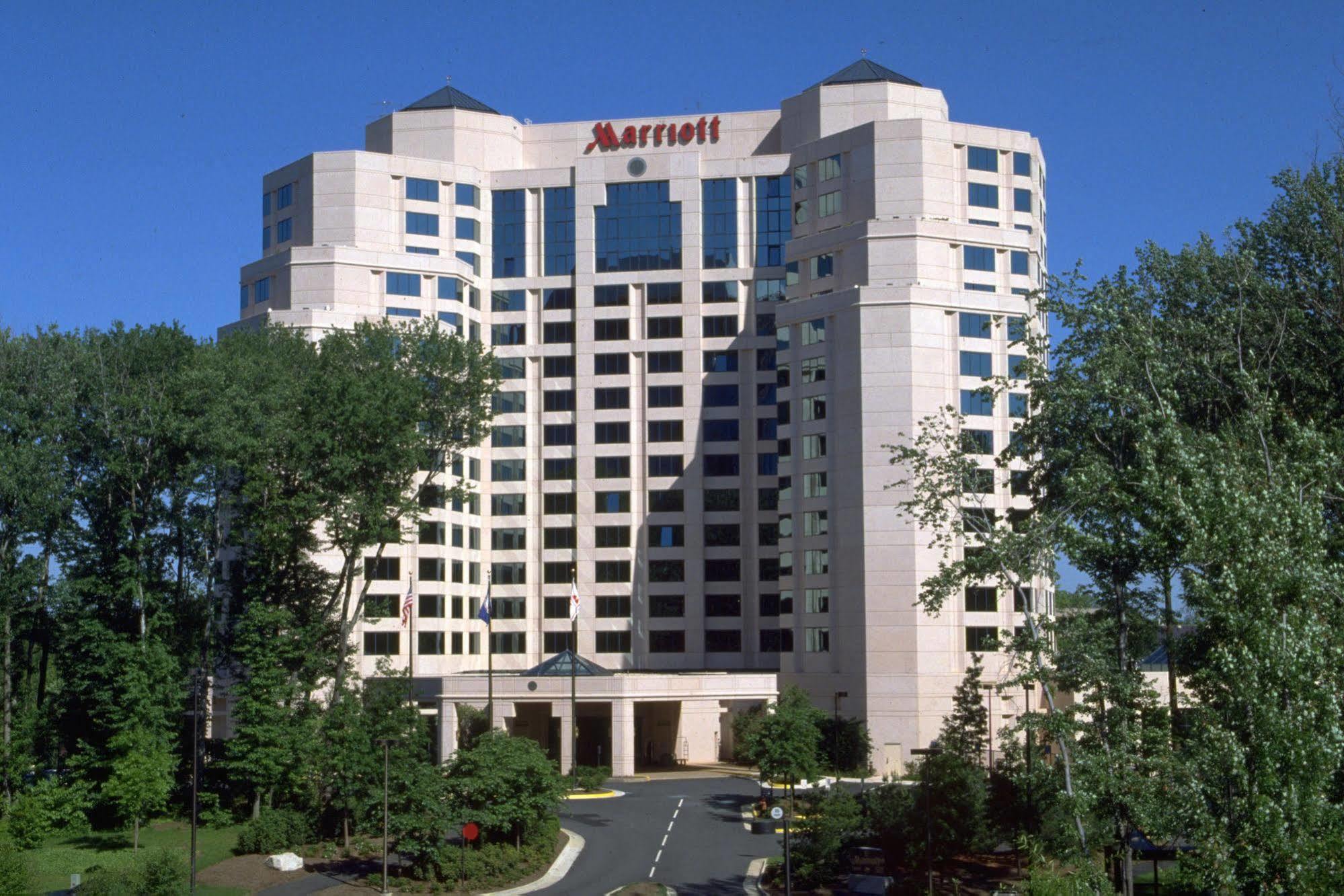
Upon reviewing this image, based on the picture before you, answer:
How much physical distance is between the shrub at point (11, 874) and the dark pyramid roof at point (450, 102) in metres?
71.6

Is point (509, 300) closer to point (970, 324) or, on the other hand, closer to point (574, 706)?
point (970, 324)

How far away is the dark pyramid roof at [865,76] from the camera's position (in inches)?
3944

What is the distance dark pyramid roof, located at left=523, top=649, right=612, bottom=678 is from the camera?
83938 millimetres

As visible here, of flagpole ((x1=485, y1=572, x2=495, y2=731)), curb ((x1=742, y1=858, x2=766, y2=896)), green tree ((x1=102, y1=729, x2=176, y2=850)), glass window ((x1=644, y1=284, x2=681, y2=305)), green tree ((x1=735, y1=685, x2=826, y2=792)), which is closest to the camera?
curb ((x1=742, y1=858, x2=766, y2=896))

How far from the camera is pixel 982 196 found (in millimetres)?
89938

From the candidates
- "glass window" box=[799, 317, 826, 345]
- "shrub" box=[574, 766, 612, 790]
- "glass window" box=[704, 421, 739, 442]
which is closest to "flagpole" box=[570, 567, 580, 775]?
"shrub" box=[574, 766, 612, 790]

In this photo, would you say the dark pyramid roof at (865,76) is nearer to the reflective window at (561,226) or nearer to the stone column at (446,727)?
the reflective window at (561,226)

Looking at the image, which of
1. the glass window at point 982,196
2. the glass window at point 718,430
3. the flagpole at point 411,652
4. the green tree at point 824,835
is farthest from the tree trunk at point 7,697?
the glass window at point 982,196

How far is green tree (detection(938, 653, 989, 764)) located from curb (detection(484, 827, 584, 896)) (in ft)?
52.3

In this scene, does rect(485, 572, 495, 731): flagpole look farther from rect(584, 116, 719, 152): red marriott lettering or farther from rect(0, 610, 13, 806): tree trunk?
rect(584, 116, 719, 152): red marriott lettering

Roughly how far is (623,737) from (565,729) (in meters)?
3.45

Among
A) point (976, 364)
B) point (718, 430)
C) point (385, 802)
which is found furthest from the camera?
point (718, 430)

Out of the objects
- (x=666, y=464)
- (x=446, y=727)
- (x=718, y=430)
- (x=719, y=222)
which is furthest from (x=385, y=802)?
(x=719, y=222)

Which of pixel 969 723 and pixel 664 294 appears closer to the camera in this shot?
pixel 969 723
